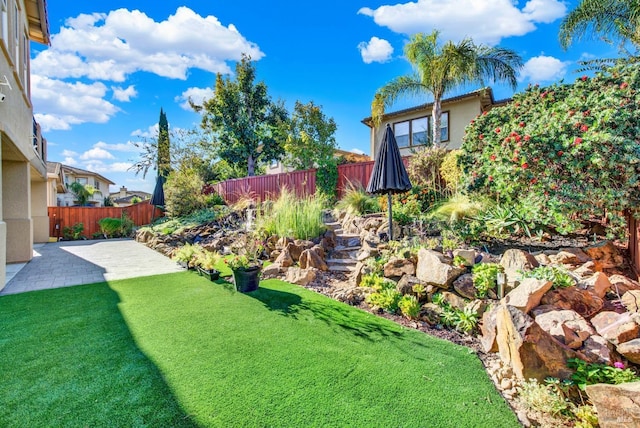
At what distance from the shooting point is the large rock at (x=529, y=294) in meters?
3.17

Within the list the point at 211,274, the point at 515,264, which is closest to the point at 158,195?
the point at 211,274

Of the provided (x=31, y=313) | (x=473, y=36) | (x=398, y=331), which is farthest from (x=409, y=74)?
(x=31, y=313)

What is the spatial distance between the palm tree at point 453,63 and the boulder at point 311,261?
7.74 m

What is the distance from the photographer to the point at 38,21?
359 inches

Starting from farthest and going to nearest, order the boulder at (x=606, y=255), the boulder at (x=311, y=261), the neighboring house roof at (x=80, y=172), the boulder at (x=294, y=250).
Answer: the neighboring house roof at (x=80, y=172) < the boulder at (x=294, y=250) < the boulder at (x=311, y=261) < the boulder at (x=606, y=255)

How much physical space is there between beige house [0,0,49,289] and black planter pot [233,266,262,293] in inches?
159

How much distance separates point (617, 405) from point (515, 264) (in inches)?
90.0

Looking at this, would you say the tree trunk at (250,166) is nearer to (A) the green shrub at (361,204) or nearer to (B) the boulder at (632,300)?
(A) the green shrub at (361,204)

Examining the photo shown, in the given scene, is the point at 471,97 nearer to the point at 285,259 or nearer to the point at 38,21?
the point at 285,259

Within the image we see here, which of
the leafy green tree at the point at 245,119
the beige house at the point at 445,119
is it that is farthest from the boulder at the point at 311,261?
the leafy green tree at the point at 245,119

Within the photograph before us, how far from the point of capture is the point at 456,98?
13891 millimetres

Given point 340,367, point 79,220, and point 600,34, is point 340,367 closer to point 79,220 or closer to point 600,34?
point 600,34

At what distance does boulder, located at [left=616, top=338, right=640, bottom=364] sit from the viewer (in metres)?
2.43

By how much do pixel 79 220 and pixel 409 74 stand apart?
17.5 meters
